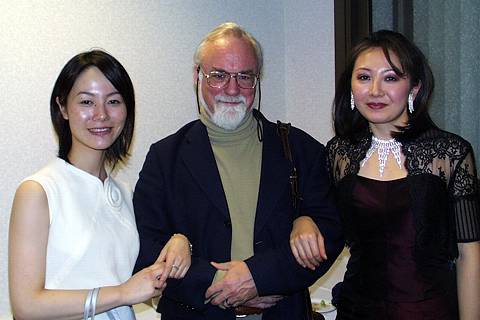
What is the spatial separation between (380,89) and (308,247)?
57cm

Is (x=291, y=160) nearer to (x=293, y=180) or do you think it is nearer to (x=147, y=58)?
(x=293, y=180)

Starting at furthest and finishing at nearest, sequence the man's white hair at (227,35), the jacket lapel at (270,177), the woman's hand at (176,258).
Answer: the man's white hair at (227,35)
the jacket lapel at (270,177)
the woman's hand at (176,258)

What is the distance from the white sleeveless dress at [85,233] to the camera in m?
1.59

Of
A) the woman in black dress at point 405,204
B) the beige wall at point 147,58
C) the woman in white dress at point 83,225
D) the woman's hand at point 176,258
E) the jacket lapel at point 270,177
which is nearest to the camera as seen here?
the woman in white dress at point 83,225

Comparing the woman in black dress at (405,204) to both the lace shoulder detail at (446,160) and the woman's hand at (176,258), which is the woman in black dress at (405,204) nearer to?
the lace shoulder detail at (446,160)

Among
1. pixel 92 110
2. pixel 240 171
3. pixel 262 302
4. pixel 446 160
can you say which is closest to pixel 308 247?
pixel 262 302

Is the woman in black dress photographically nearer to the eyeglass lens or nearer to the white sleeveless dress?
the eyeglass lens

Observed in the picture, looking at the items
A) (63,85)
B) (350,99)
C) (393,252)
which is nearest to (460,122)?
(350,99)

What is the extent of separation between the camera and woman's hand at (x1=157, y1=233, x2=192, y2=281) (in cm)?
165

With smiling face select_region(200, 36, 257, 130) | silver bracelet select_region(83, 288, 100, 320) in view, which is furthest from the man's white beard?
silver bracelet select_region(83, 288, 100, 320)

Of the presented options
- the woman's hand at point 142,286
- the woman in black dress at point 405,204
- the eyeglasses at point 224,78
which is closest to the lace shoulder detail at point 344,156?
the woman in black dress at point 405,204

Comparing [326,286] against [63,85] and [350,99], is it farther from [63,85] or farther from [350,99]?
[63,85]

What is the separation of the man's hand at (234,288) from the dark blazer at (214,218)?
20 mm

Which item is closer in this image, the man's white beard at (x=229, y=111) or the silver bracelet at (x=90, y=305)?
the silver bracelet at (x=90, y=305)
